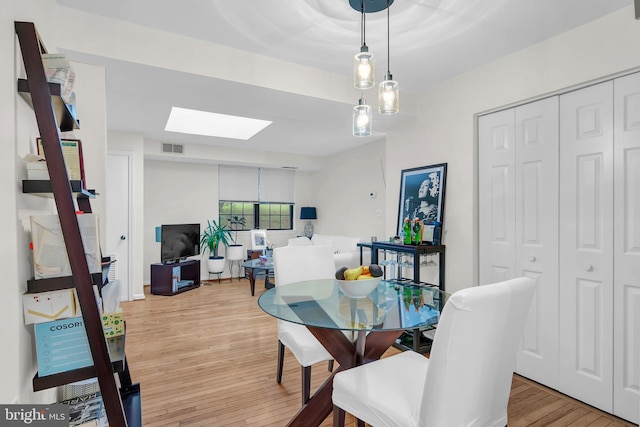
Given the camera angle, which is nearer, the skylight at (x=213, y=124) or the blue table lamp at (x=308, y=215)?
the skylight at (x=213, y=124)

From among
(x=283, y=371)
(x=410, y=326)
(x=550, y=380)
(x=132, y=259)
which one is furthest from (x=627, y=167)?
(x=132, y=259)

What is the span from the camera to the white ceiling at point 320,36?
2064 millimetres

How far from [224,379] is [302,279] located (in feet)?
3.19

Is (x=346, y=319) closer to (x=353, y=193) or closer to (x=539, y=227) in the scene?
(x=539, y=227)

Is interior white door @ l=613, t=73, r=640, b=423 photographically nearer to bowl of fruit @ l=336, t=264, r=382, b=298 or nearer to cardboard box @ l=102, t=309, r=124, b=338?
bowl of fruit @ l=336, t=264, r=382, b=298

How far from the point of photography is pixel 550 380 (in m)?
2.45

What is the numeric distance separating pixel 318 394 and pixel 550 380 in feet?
6.07

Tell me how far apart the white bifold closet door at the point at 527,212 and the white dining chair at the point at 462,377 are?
1.40 m

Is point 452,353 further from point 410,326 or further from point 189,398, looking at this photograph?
point 189,398

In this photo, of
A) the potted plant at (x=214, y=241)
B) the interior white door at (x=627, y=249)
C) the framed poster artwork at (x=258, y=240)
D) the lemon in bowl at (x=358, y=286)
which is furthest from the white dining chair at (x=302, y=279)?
the framed poster artwork at (x=258, y=240)

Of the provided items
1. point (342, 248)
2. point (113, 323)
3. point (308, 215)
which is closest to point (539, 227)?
point (113, 323)

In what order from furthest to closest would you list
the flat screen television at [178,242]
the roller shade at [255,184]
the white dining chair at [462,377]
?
the roller shade at [255,184], the flat screen television at [178,242], the white dining chair at [462,377]

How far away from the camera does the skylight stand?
15.1 ft

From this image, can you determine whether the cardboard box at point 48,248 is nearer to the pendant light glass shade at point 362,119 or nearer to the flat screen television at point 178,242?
the pendant light glass shade at point 362,119
